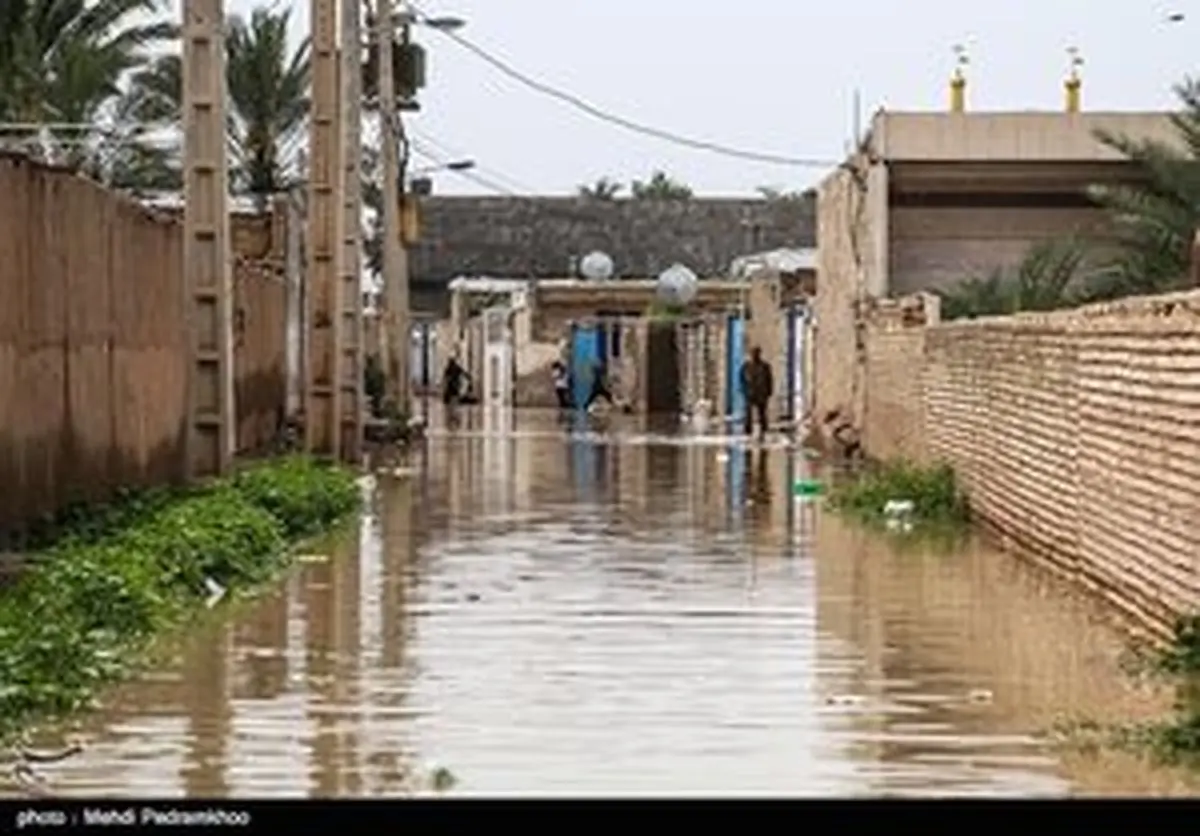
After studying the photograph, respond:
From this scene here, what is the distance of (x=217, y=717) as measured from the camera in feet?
40.1

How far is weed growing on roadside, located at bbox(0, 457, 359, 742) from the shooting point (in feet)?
41.9

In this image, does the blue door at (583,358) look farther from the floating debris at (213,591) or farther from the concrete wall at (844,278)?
the floating debris at (213,591)

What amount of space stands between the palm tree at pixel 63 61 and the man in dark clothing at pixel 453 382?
32.3 metres

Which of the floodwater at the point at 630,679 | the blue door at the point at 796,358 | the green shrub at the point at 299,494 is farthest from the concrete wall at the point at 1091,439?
the blue door at the point at 796,358

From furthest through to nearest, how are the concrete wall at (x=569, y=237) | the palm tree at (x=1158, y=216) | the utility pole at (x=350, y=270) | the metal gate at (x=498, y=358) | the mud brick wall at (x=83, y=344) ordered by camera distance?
the concrete wall at (x=569, y=237), the metal gate at (x=498, y=358), the palm tree at (x=1158, y=216), the utility pole at (x=350, y=270), the mud brick wall at (x=83, y=344)

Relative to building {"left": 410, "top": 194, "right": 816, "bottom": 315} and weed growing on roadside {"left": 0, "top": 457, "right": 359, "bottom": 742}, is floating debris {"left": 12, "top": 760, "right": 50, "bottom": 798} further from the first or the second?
building {"left": 410, "top": 194, "right": 816, "bottom": 315}

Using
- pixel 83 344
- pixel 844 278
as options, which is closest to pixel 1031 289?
pixel 844 278

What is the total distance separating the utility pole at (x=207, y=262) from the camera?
25125 millimetres

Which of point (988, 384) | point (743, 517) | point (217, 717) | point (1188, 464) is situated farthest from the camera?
point (743, 517)

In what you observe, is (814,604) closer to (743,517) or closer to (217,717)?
(217,717)

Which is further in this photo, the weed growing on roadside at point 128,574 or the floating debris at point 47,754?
the weed growing on roadside at point 128,574

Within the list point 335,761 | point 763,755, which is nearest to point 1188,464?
point 763,755

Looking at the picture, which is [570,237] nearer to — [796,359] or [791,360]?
[791,360]
